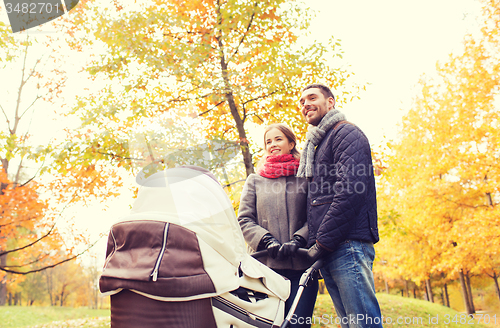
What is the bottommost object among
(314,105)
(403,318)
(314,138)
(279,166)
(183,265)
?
(403,318)

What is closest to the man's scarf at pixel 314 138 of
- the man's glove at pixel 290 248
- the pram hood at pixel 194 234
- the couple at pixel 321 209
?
the couple at pixel 321 209

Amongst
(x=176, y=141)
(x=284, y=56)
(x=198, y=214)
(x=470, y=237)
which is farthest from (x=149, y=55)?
(x=470, y=237)

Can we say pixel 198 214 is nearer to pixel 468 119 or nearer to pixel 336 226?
pixel 336 226

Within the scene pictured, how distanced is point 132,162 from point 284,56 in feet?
10.6

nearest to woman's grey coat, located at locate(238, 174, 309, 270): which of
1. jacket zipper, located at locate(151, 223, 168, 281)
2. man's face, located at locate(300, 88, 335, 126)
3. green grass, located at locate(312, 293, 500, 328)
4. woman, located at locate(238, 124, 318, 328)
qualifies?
woman, located at locate(238, 124, 318, 328)

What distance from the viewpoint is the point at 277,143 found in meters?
2.83

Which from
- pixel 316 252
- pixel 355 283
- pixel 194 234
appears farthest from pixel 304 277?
pixel 194 234

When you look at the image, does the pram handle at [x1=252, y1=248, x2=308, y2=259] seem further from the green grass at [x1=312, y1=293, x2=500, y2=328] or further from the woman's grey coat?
the green grass at [x1=312, y1=293, x2=500, y2=328]

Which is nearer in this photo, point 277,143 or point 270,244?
point 270,244

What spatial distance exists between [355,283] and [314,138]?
1.11m

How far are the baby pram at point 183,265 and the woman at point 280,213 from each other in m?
0.36

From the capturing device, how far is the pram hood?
5.38ft

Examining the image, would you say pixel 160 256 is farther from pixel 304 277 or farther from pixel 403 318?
pixel 403 318

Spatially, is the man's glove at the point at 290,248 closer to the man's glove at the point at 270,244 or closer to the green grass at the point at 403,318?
the man's glove at the point at 270,244
